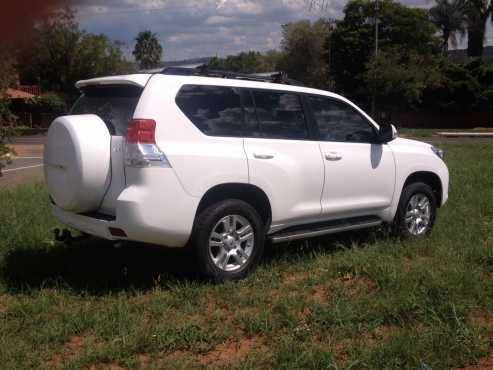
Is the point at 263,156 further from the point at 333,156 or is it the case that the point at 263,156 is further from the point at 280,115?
the point at 333,156

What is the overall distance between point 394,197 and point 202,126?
8.40 feet

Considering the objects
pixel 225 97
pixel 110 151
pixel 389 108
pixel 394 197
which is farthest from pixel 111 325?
pixel 389 108

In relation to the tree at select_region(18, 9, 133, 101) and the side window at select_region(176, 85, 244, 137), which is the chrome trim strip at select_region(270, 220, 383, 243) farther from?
the tree at select_region(18, 9, 133, 101)

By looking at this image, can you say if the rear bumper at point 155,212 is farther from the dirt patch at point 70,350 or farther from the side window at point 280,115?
the side window at point 280,115

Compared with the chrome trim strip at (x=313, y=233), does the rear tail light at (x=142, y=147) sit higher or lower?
higher

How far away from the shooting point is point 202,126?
499 cm

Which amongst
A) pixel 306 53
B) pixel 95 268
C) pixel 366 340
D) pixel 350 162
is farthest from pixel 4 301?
pixel 306 53

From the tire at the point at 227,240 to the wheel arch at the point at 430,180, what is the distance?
7.45 feet

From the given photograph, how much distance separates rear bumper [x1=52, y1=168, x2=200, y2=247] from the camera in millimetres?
4527

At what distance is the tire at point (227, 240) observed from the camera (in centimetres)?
488

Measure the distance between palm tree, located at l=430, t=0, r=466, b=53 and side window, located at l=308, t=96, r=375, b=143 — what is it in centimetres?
5270

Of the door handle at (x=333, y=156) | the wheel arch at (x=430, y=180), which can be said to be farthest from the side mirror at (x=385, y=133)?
the door handle at (x=333, y=156)

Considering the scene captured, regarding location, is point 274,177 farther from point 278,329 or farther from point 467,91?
point 467,91

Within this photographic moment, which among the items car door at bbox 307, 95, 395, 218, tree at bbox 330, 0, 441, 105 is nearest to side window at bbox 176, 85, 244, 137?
car door at bbox 307, 95, 395, 218
